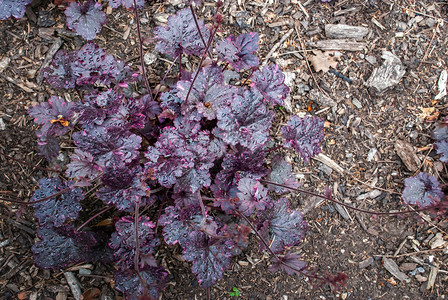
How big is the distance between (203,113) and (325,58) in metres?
1.40

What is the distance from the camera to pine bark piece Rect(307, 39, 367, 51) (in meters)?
→ 3.11

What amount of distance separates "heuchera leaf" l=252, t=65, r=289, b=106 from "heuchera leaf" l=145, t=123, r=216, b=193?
530mm

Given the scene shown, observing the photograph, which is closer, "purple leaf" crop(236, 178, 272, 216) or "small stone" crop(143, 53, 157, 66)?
"purple leaf" crop(236, 178, 272, 216)

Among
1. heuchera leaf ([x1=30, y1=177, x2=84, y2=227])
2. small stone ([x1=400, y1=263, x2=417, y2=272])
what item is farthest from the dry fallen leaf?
heuchera leaf ([x1=30, y1=177, x2=84, y2=227])

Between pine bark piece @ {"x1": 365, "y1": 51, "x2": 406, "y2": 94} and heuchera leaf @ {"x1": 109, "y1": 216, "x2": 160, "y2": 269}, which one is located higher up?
pine bark piece @ {"x1": 365, "y1": 51, "x2": 406, "y2": 94}

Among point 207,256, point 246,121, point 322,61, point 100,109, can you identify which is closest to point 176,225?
point 207,256

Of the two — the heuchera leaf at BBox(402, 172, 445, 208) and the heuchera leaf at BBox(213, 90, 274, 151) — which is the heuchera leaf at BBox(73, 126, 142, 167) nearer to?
the heuchera leaf at BBox(213, 90, 274, 151)

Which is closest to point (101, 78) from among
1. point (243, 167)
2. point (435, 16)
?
point (243, 167)

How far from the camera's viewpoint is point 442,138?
298 centimetres

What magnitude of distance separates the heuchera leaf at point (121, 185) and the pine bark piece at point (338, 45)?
1933mm

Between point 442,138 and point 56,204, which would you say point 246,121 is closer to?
point 56,204

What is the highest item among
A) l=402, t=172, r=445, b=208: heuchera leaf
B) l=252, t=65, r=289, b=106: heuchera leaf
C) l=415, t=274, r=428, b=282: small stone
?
l=252, t=65, r=289, b=106: heuchera leaf

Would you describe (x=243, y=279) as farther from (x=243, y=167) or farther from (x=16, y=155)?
(x=16, y=155)

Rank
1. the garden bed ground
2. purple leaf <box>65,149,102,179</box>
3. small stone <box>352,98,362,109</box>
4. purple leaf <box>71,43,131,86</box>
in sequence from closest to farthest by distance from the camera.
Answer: purple leaf <box>65,149,102,179</box>, purple leaf <box>71,43,131,86</box>, the garden bed ground, small stone <box>352,98,362,109</box>
